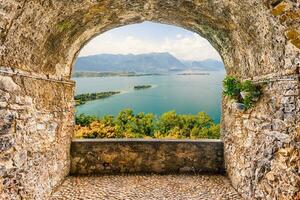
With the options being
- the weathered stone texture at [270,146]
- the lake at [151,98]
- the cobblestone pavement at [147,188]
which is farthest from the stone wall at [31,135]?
the lake at [151,98]

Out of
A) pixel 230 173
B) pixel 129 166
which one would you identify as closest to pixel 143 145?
pixel 129 166

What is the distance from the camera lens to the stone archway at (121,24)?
3.57 m

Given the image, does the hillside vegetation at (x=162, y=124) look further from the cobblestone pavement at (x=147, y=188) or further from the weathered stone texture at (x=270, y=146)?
the weathered stone texture at (x=270, y=146)

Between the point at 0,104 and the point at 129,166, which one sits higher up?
the point at 0,104

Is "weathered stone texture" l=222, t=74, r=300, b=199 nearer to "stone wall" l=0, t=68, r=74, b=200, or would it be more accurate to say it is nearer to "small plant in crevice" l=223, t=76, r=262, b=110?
"small plant in crevice" l=223, t=76, r=262, b=110

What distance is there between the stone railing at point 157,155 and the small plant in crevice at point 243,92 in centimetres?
209

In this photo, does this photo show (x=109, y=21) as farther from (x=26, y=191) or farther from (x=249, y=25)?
(x=26, y=191)

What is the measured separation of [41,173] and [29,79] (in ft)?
5.67

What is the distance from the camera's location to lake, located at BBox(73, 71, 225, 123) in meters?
25.9

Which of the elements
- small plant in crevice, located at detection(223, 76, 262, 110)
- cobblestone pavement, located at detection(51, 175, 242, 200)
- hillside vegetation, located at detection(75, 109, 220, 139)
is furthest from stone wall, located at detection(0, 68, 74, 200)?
hillside vegetation, located at detection(75, 109, 220, 139)

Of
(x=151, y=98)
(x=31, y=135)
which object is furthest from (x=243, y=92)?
(x=151, y=98)

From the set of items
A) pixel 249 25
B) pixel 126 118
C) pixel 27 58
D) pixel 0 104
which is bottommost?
pixel 126 118

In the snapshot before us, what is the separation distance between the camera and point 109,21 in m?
6.03

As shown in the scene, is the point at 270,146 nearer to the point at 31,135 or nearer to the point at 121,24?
the point at 31,135
